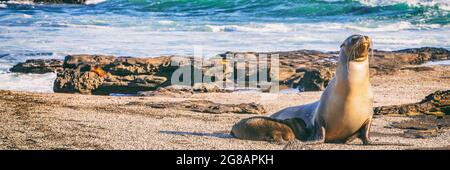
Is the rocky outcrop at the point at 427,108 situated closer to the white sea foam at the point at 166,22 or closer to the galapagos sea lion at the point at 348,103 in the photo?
the galapagos sea lion at the point at 348,103

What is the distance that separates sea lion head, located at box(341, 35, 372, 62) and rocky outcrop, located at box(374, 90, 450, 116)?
2.15 meters

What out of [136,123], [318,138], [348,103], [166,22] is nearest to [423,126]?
[348,103]

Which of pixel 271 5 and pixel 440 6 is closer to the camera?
pixel 440 6

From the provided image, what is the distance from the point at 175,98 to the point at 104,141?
3.89 meters

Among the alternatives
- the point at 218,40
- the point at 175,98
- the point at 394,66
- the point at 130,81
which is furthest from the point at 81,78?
the point at 218,40

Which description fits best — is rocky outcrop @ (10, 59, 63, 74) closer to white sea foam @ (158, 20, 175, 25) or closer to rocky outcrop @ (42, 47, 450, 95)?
rocky outcrop @ (42, 47, 450, 95)

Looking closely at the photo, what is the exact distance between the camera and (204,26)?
26250 mm

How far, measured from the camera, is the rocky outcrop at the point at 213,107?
977 centimetres

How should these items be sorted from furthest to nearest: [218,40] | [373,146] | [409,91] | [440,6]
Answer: [440,6]
[218,40]
[409,91]
[373,146]

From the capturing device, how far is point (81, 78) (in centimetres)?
1223

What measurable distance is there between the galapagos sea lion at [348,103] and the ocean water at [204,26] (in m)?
6.13

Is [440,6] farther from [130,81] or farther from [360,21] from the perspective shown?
[130,81]

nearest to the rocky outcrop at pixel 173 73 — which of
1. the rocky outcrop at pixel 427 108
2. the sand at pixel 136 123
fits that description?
the sand at pixel 136 123

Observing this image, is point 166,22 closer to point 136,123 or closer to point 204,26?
point 204,26
